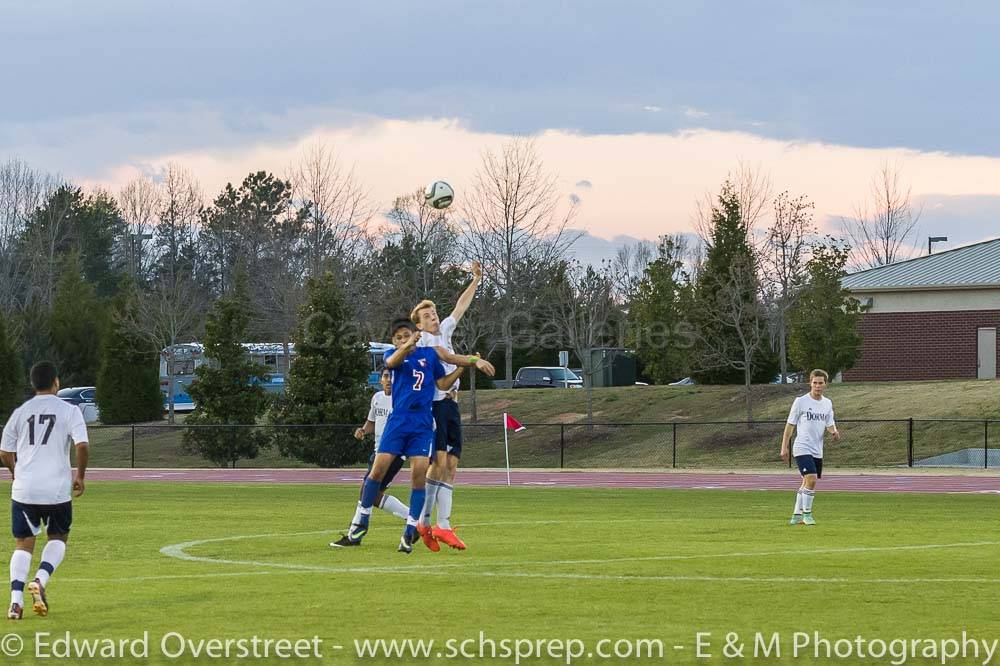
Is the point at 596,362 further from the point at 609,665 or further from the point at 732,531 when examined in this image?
the point at 609,665

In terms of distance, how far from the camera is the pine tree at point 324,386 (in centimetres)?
4378

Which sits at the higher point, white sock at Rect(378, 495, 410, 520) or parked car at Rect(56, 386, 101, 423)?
white sock at Rect(378, 495, 410, 520)

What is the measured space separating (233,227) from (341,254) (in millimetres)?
40446

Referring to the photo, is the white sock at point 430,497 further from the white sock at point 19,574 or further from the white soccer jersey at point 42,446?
the white sock at point 19,574

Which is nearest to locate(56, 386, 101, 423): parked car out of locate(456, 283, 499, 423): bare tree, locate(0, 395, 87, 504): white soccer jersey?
locate(456, 283, 499, 423): bare tree

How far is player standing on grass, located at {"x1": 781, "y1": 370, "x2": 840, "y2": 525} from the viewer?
723 inches

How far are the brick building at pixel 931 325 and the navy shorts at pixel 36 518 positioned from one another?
4551 cm

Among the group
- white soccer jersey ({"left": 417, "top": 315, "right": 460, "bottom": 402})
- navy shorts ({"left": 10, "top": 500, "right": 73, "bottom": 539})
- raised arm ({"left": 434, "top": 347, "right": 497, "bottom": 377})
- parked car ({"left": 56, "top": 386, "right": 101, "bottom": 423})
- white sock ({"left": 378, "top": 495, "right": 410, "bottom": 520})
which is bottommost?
parked car ({"left": 56, "top": 386, "right": 101, "bottom": 423})

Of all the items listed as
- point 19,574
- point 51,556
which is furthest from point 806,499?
point 19,574

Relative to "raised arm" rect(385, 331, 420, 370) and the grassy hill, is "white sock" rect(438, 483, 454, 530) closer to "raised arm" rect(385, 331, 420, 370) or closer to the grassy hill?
"raised arm" rect(385, 331, 420, 370)

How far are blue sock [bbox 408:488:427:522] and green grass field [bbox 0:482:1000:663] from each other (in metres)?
0.36

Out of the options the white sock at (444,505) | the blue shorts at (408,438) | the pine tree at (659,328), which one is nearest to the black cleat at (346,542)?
the white sock at (444,505)

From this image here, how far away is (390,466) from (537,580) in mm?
2813

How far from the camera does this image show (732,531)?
54.7ft
